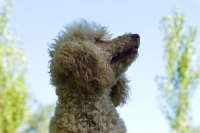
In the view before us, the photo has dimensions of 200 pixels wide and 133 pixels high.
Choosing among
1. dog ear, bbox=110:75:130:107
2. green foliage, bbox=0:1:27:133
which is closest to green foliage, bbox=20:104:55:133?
green foliage, bbox=0:1:27:133

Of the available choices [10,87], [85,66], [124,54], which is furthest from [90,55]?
[10,87]

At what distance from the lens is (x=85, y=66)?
8.95 ft

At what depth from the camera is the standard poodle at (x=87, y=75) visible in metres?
2.71

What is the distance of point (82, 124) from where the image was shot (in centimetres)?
270

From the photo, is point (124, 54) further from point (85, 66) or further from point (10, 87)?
point (10, 87)

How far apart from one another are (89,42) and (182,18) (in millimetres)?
6446

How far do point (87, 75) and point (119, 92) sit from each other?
48 centimetres

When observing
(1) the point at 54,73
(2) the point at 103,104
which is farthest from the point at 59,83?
(2) the point at 103,104

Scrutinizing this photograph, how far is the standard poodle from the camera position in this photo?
8.89 feet

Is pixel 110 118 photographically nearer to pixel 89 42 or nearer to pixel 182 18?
pixel 89 42

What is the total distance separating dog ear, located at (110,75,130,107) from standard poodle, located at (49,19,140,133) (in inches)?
7.0

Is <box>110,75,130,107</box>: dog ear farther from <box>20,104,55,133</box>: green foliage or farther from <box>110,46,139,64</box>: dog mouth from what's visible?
<box>20,104,55,133</box>: green foliage

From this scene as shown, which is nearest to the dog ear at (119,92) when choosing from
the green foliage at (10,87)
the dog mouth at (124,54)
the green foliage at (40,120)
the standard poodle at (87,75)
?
the standard poodle at (87,75)

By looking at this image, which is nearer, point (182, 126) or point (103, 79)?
point (103, 79)
